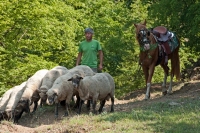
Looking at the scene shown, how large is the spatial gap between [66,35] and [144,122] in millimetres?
12255

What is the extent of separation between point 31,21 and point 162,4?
17.8ft

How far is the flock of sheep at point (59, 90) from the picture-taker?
10453mm

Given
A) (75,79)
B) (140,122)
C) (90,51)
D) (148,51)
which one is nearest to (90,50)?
(90,51)

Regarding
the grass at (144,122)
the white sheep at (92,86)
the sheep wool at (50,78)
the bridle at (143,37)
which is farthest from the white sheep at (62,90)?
the bridle at (143,37)

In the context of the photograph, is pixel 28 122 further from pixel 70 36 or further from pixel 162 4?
pixel 70 36

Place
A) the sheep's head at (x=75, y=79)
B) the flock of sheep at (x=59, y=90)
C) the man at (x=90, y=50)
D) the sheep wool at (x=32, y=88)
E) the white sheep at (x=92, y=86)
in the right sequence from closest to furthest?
the sheep's head at (x=75, y=79)
the white sheep at (x=92, y=86)
the flock of sheep at (x=59, y=90)
the sheep wool at (x=32, y=88)
the man at (x=90, y=50)

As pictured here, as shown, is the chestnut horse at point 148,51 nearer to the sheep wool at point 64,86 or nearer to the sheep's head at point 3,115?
the sheep wool at point 64,86

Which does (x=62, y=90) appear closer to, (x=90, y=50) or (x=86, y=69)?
(x=86, y=69)

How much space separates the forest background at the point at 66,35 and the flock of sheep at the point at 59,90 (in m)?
4.56

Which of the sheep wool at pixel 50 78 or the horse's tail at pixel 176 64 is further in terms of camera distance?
the horse's tail at pixel 176 64

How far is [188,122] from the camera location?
857cm

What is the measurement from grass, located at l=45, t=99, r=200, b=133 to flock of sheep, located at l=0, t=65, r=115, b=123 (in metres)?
0.92

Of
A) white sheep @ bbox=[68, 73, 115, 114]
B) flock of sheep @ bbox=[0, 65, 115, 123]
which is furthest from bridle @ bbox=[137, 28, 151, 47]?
white sheep @ bbox=[68, 73, 115, 114]

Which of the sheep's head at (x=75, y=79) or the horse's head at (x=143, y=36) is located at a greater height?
the horse's head at (x=143, y=36)
